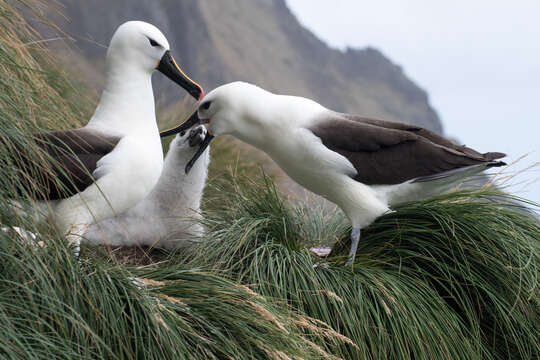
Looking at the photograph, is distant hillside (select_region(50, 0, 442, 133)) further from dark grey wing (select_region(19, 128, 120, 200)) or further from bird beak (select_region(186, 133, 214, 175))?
dark grey wing (select_region(19, 128, 120, 200))

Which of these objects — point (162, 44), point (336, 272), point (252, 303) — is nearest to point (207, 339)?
point (252, 303)

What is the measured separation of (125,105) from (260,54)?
2390cm

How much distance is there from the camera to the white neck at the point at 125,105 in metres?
2.93

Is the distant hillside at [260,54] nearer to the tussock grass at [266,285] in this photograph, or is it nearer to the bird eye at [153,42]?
the bird eye at [153,42]

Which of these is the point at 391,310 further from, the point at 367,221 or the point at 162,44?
the point at 162,44

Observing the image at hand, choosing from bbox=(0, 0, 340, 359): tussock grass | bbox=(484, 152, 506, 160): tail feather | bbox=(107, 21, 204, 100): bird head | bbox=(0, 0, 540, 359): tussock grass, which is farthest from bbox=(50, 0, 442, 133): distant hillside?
bbox=(0, 0, 340, 359): tussock grass

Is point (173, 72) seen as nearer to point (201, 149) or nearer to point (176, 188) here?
point (201, 149)

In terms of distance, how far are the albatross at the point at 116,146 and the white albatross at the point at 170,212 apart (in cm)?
71

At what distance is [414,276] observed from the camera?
331 cm

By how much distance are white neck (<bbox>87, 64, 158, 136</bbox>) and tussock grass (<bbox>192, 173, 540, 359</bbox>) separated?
745mm

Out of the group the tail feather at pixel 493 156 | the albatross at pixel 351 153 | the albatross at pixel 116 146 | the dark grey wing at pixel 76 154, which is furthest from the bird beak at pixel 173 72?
the tail feather at pixel 493 156

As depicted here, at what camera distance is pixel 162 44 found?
305 centimetres

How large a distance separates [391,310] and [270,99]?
1.28m

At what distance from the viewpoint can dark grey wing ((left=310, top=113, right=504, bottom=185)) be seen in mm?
3197
